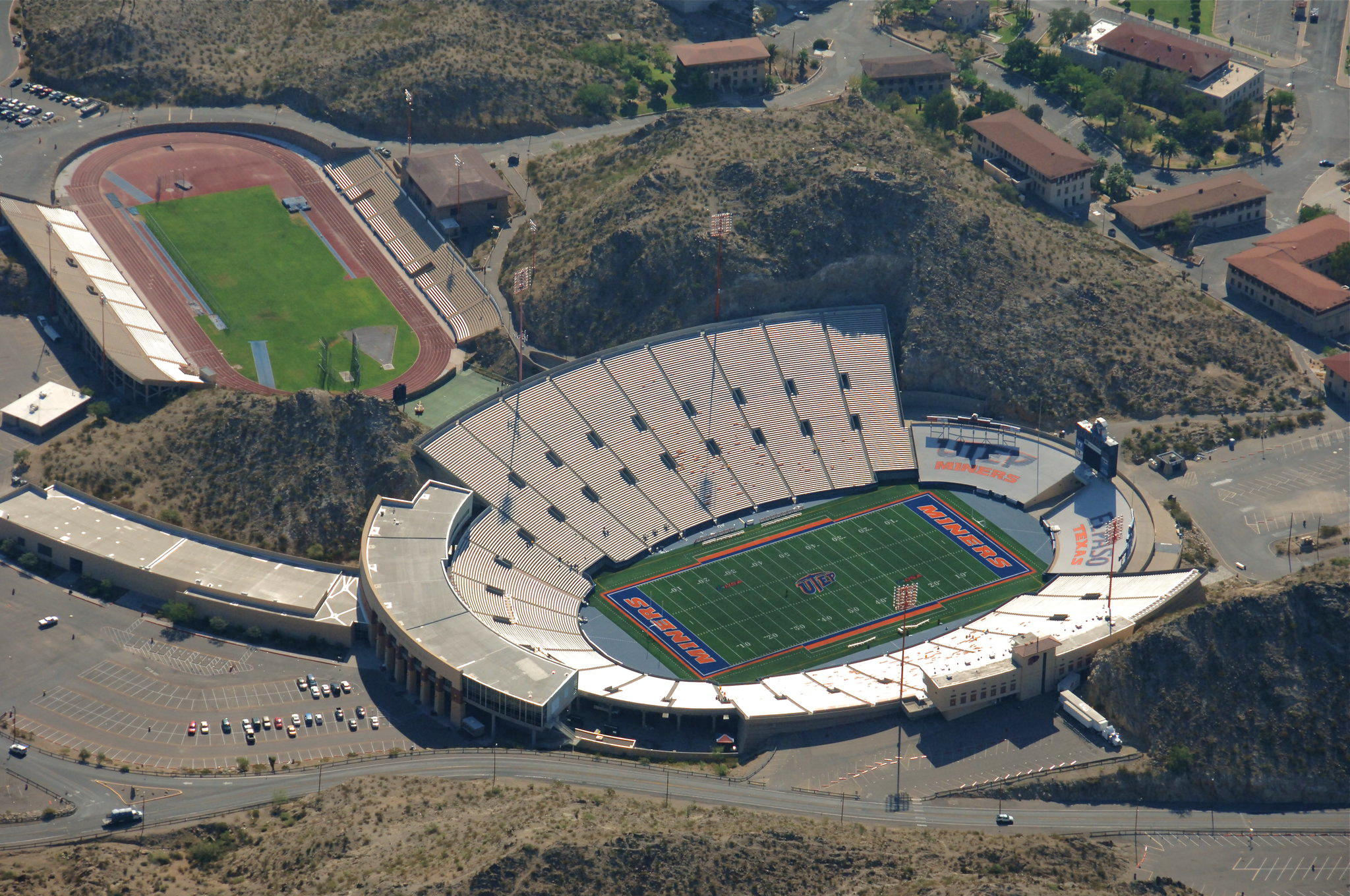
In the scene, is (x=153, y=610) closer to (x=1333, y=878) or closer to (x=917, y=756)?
(x=917, y=756)

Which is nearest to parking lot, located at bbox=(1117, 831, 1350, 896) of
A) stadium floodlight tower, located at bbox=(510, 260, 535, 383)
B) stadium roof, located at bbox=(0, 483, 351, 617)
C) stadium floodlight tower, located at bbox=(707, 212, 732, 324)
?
stadium roof, located at bbox=(0, 483, 351, 617)

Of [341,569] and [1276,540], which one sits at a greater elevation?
[341,569]

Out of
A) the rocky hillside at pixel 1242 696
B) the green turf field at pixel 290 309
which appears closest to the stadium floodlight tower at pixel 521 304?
the green turf field at pixel 290 309

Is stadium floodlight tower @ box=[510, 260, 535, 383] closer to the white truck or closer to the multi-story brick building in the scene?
the white truck

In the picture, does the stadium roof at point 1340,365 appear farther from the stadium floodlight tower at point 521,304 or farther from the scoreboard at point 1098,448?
the stadium floodlight tower at point 521,304

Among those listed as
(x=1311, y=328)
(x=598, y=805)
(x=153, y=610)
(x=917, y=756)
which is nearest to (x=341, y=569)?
(x=153, y=610)

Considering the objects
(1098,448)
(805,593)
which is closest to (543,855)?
(805,593)
